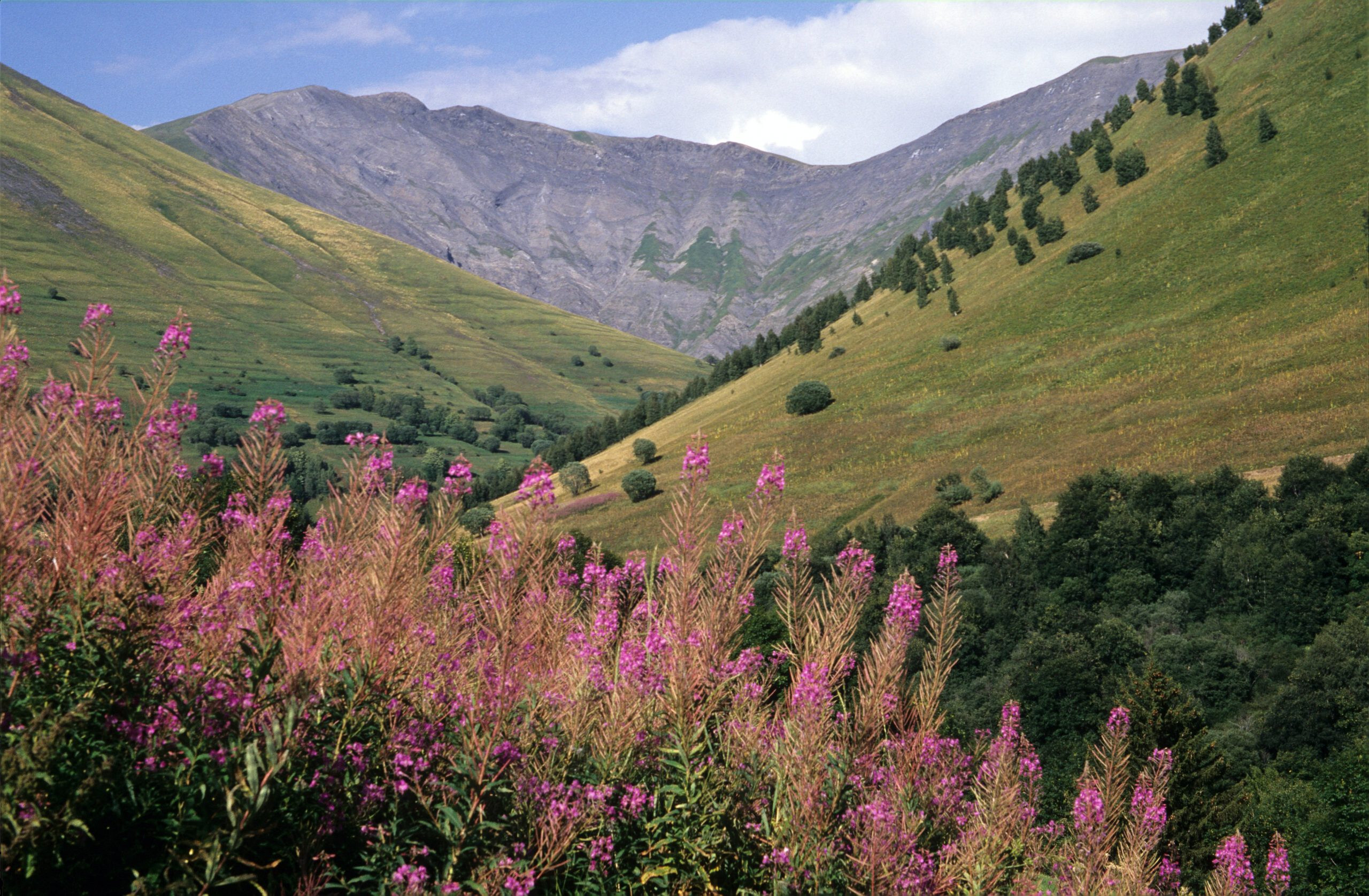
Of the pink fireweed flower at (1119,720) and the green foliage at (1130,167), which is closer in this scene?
the pink fireweed flower at (1119,720)

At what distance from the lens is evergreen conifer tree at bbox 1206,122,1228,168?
380 ft

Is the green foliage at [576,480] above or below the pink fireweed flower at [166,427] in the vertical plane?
below

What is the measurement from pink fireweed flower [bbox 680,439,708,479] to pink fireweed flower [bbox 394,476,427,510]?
6.55 feet

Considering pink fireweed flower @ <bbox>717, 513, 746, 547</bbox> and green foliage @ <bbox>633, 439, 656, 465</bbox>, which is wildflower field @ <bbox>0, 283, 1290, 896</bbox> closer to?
pink fireweed flower @ <bbox>717, 513, 746, 547</bbox>

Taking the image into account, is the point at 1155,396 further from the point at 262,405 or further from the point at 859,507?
the point at 262,405

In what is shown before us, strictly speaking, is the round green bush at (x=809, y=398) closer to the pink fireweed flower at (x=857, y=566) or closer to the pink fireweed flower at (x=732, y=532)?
the pink fireweed flower at (x=857, y=566)

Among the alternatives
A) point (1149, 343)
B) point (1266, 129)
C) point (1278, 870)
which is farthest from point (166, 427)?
point (1266, 129)

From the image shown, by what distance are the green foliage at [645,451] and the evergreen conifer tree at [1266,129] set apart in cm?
8877

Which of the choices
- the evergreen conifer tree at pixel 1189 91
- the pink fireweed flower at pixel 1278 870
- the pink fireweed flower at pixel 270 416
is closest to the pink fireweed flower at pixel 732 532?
the pink fireweed flower at pixel 270 416

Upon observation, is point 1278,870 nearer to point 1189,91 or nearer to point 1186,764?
point 1186,764

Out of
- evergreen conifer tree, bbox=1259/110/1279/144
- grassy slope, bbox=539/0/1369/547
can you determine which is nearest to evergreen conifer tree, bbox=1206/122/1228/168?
grassy slope, bbox=539/0/1369/547

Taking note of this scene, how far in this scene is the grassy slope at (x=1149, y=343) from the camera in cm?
8100

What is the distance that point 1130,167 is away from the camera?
12700 centimetres

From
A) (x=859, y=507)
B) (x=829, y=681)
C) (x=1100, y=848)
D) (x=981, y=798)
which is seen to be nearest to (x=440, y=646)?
(x=829, y=681)
